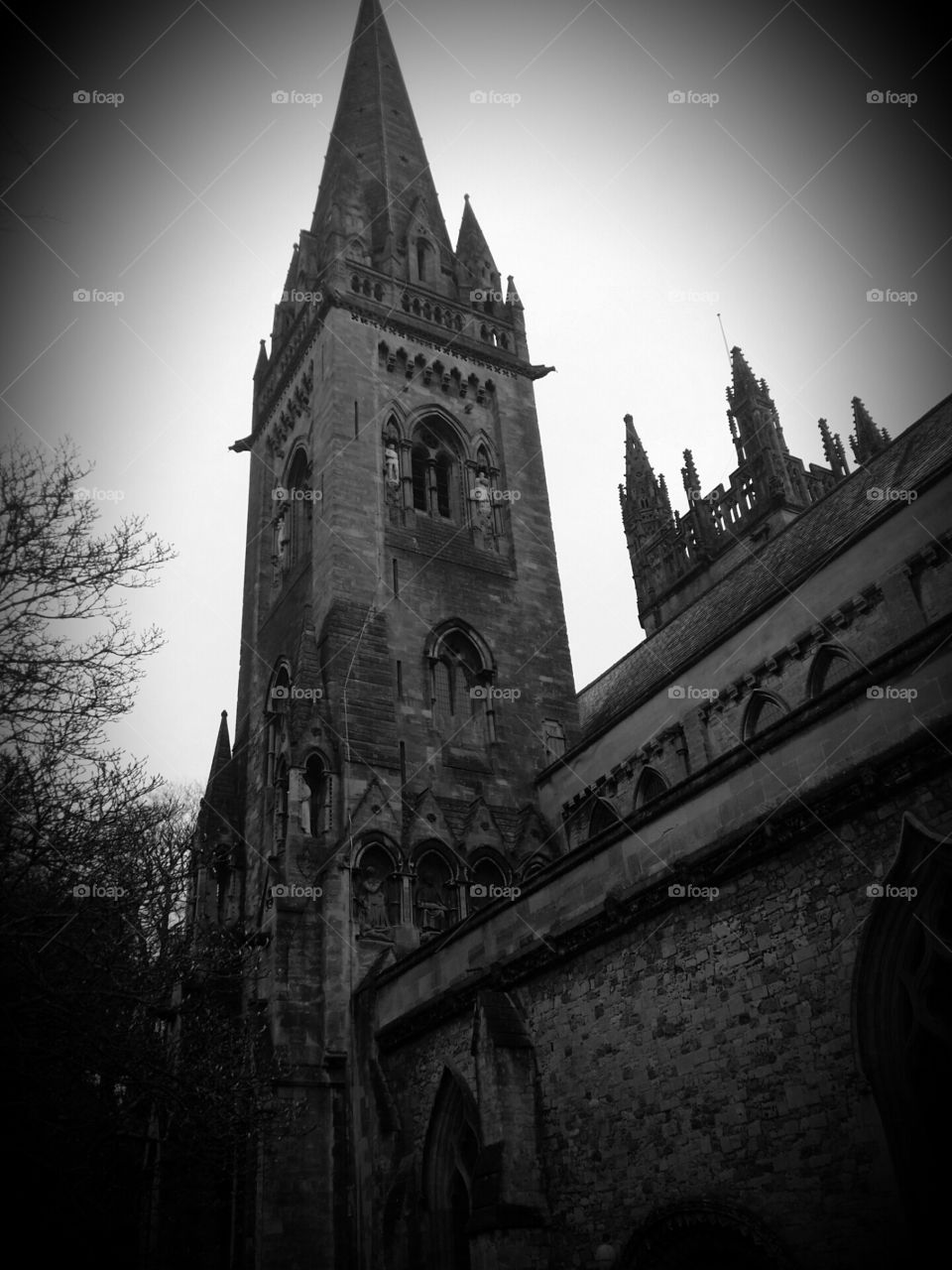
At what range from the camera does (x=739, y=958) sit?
11344 mm

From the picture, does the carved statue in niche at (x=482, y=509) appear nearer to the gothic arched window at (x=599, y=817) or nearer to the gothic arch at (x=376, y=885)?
the gothic arched window at (x=599, y=817)

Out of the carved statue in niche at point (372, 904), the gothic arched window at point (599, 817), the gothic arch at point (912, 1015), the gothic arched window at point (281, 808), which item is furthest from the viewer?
the gothic arched window at point (599, 817)

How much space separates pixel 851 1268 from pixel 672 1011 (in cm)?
307

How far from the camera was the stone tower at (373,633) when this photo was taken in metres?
19.2

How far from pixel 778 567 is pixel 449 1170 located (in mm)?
13240

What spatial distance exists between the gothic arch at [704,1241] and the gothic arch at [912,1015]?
5.25 feet

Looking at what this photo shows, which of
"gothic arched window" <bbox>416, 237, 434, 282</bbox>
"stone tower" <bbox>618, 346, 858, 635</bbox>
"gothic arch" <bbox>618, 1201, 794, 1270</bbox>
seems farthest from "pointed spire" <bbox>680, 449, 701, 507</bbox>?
"gothic arch" <bbox>618, 1201, 794, 1270</bbox>

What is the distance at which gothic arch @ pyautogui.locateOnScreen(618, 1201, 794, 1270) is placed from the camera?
403 inches

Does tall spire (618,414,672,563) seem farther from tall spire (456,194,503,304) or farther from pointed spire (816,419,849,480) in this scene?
tall spire (456,194,503,304)

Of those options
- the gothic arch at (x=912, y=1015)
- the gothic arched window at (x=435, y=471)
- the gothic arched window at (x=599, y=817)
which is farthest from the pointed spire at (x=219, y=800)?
the gothic arch at (x=912, y=1015)

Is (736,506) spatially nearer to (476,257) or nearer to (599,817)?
(476,257)

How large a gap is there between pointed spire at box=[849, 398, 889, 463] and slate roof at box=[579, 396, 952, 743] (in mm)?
16908

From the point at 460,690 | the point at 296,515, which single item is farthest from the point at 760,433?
the point at 460,690

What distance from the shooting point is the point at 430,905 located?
2122cm
